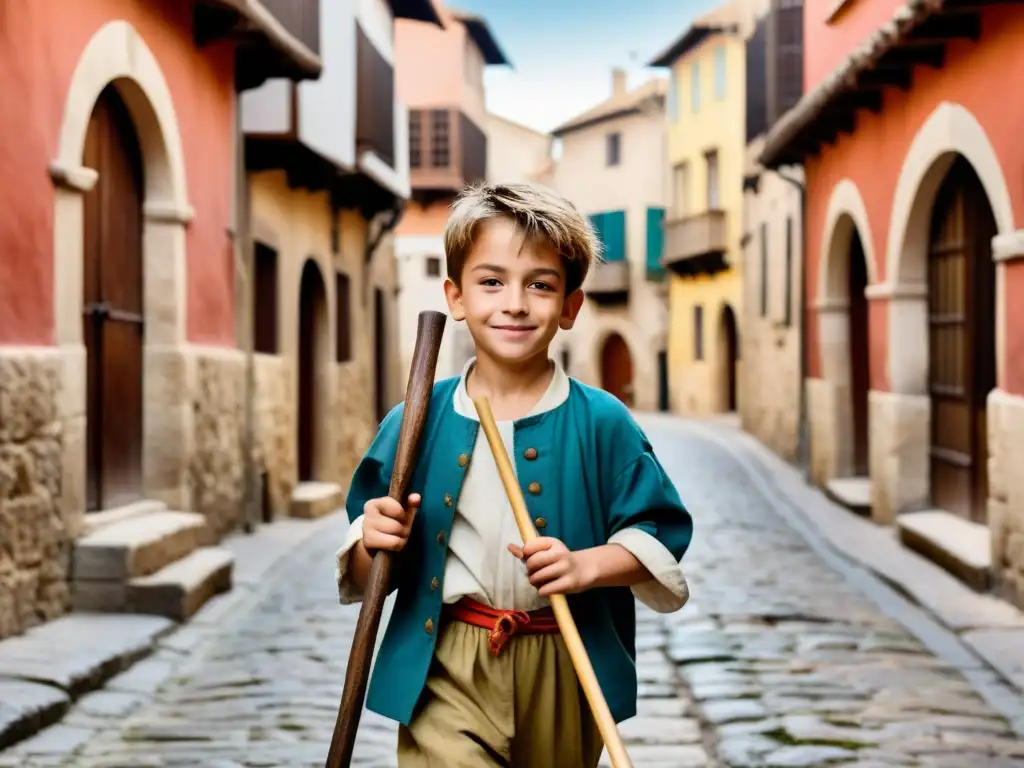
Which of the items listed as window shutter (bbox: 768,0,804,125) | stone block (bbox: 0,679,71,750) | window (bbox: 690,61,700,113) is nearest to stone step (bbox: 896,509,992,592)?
stone block (bbox: 0,679,71,750)

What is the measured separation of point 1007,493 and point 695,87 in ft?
83.8

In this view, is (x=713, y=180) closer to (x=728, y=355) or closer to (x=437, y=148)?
(x=728, y=355)

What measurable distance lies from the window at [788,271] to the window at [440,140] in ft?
41.5

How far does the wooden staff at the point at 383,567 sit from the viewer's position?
2262 mm

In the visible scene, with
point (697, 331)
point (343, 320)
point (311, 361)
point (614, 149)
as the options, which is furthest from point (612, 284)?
point (311, 361)

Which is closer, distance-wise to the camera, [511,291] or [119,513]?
[511,291]

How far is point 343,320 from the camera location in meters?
16.7

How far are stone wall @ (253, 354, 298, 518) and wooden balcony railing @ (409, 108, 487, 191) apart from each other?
16.5 metres

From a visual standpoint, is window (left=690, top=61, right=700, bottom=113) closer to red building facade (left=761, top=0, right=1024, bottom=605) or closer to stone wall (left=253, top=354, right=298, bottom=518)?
red building facade (left=761, top=0, right=1024, bottom=605)

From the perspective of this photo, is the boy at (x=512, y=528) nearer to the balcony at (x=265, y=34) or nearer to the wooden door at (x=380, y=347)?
the balcony at (x=265, y=34)

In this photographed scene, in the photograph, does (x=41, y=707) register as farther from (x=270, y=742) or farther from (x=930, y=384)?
(x=930, y=384)

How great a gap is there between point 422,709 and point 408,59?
28801 mm

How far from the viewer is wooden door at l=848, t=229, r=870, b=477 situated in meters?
13.6

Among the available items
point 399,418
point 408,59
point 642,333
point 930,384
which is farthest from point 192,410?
point 642,333
